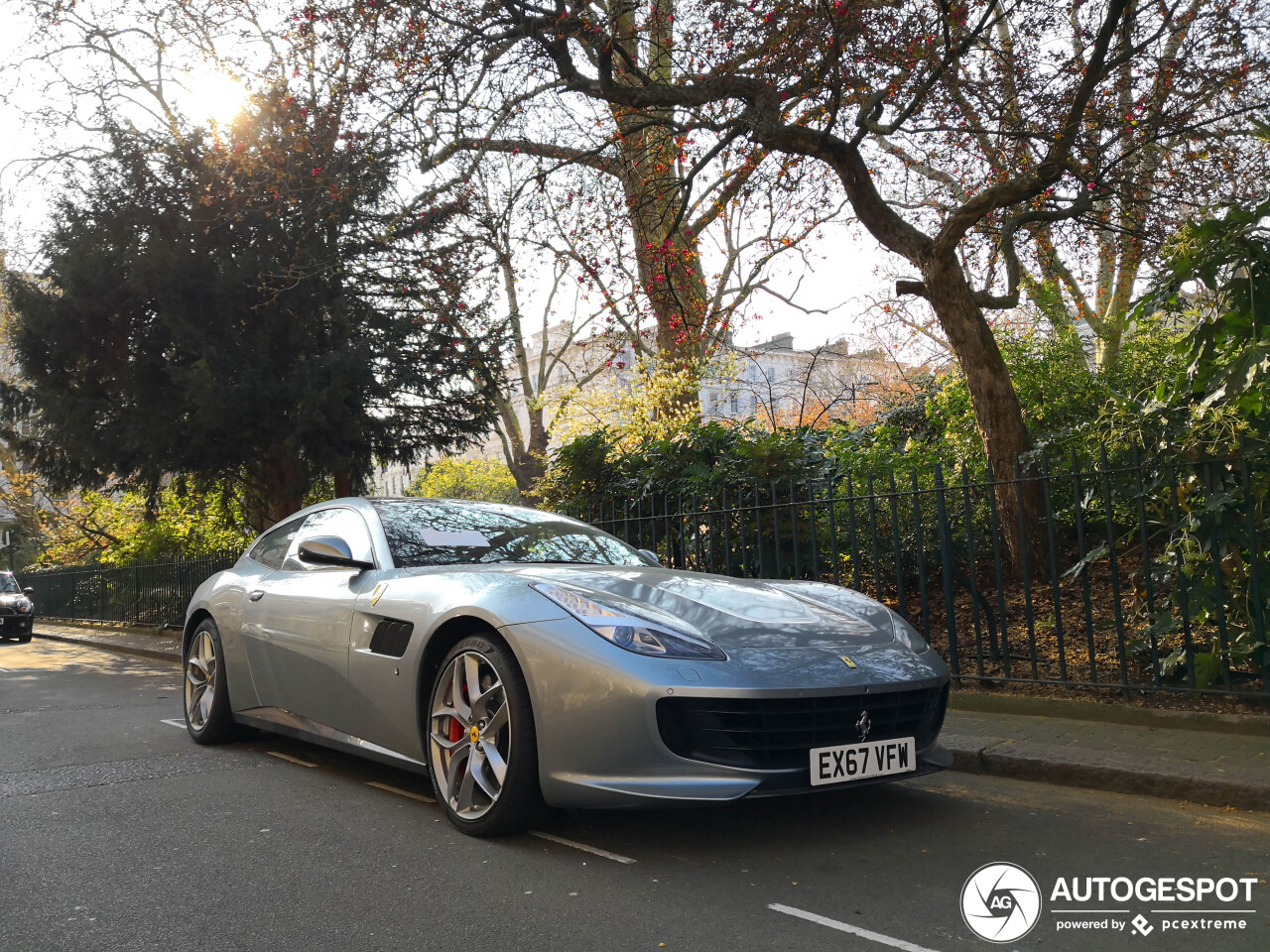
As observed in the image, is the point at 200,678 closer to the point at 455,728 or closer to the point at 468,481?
the point at 455,728

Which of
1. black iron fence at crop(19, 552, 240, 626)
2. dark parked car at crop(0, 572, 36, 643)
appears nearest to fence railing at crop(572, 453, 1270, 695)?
black iron fence at crop(19, 552, 240, 626)

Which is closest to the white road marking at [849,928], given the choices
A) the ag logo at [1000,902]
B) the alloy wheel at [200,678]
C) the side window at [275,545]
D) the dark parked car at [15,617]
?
the ag logo at [1000,902]

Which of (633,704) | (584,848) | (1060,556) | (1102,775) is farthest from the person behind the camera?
(1060,556)

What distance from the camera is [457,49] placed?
9.12 m

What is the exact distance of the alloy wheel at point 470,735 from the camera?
13.0 ft

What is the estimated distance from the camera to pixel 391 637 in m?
4.55

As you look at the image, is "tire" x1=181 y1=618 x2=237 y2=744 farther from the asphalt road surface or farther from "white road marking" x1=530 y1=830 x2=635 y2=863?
"white road marking" x1=530 y1=830 x2=635 y2=863

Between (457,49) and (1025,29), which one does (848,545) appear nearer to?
(1025,29)

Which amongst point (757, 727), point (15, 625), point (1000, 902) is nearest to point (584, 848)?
point (757, 727)

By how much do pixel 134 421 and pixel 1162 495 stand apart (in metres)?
14.4

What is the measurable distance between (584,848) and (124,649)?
15265 millimetres

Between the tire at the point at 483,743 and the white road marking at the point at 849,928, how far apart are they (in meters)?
1.10

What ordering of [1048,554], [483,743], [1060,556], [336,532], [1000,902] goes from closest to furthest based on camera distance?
[1000,902] → [483,743] → [336,532] → [1048,554] → [1060,556]

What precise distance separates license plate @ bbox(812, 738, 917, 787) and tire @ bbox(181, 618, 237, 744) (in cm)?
392
